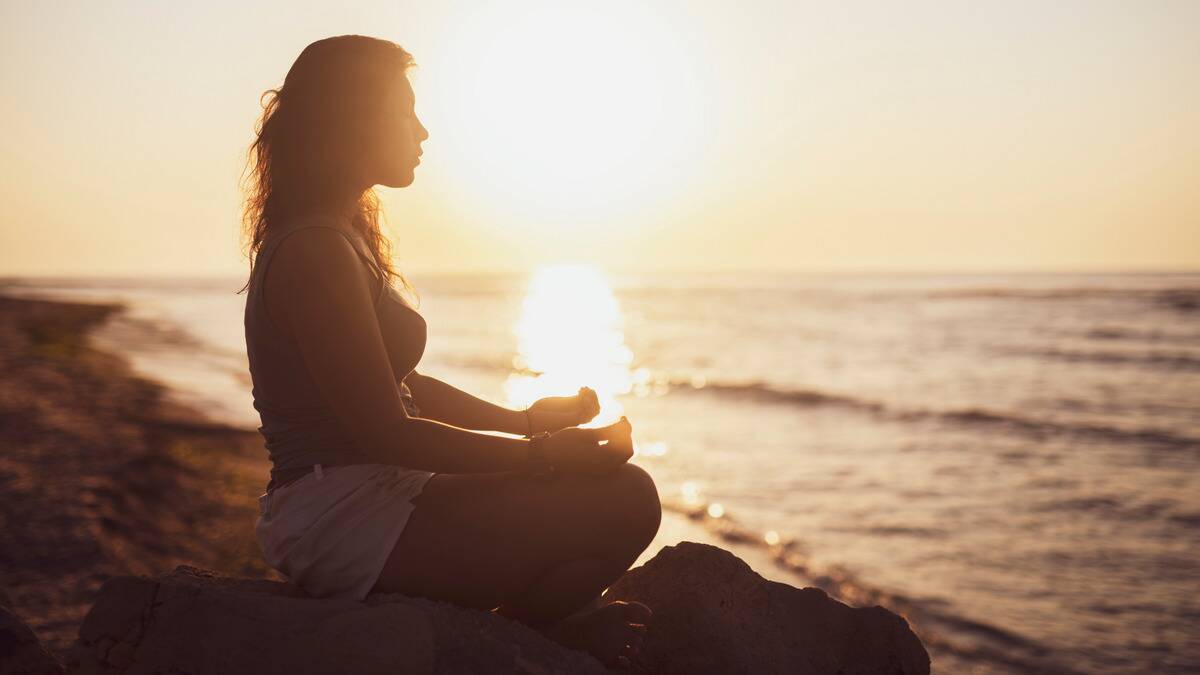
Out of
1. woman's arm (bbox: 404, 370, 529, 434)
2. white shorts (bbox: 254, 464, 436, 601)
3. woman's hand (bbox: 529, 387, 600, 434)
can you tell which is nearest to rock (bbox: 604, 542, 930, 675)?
woman's hand (bbox: 529, 387, 600, 434)

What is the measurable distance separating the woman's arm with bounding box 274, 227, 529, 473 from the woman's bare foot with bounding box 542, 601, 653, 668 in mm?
817

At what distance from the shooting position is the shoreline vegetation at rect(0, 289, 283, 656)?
238 inches

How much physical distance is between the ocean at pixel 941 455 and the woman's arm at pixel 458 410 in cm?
41

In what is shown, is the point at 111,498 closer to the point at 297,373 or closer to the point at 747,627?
the point at 297,373

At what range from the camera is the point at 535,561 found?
3059mm

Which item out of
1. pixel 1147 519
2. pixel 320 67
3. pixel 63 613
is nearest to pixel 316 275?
pixel 320 67

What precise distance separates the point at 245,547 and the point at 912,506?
753 cm

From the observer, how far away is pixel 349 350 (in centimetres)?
277

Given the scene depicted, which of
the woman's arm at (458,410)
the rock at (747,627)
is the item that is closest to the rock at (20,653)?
the woman's arm at (458,410)

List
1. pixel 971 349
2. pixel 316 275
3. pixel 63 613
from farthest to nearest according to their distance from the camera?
pixel 971 349, pixel 63 613, pixel 316 275

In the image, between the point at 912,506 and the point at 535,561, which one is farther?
the point at 912,506

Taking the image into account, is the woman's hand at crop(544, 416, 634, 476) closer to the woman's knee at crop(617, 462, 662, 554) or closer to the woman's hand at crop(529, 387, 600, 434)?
the woman's knee at crop(617, 462, 662, 554)

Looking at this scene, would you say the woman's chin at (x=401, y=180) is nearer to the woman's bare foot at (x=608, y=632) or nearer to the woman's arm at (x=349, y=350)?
the woman's arm at (x=349, y=350)

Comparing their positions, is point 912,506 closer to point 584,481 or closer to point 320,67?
point 584,481
